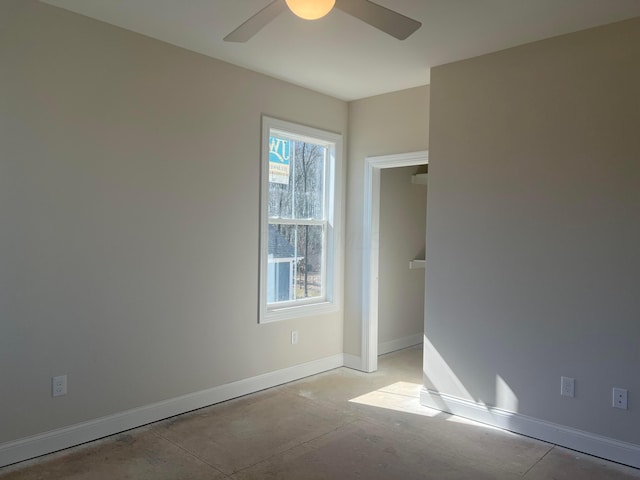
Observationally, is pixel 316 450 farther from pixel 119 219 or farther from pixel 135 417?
pixel 119 219

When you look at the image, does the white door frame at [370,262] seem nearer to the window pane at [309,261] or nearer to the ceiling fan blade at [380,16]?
the window pane at [309,261]

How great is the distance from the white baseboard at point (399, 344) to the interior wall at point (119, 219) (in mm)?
1682

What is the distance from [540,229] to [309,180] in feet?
7.01

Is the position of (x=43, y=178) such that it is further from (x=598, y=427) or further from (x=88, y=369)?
(x=598, y=427)

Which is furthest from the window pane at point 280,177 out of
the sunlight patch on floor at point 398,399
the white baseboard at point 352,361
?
the sunlight patch on floor at point 398,399

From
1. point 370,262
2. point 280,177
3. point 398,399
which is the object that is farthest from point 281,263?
point 398,399

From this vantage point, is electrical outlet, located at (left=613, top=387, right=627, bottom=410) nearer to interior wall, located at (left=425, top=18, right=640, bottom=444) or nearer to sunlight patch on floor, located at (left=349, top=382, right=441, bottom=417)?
interior wall, located at (left=425, top=18, right=640, bottom=444)

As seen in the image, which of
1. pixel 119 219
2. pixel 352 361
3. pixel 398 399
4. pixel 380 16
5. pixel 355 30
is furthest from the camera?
pixel 352 361

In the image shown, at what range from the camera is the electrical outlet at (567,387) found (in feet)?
9.87

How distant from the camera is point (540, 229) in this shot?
124 inches

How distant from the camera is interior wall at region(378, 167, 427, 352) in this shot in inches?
207

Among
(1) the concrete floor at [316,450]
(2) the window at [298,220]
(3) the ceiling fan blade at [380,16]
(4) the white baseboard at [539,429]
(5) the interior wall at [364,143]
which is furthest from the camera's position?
(5) the interior wall at [364,143]

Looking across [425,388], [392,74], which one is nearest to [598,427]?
[425,388]

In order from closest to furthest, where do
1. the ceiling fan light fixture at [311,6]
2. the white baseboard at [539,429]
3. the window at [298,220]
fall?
the ceiling fan light fixture at [311,6], the white baseboard at [539,429], the window at [298,220]
